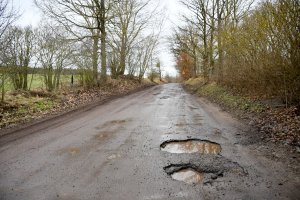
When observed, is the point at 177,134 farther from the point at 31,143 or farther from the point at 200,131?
the point at 31,143

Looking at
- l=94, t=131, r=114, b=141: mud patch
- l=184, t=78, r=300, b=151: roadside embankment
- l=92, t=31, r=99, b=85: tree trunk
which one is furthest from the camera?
l=92, t=31, r=99, b=85: tree trunk

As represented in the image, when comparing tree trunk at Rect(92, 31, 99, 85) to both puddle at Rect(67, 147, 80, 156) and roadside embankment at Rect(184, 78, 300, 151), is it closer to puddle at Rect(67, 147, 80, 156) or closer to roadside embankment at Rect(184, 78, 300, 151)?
roadside embankment at Rect(184, 78, 300, 151)

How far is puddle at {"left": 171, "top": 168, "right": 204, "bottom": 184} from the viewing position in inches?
176

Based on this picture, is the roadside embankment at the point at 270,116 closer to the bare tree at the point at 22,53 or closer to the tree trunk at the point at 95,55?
the tree trunk at the point at 95,55

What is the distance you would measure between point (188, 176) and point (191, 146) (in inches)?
71.5

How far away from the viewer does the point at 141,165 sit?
5.17 meters

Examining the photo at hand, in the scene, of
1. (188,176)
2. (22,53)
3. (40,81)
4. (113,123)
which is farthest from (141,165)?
(40,81)

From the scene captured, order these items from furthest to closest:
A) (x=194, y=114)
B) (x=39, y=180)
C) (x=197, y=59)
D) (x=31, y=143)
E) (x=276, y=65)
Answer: (x=197, y=59) < (x=194, y=114) < (x=276, y=65) < (x=31, y=143) < (x=39, y=180)

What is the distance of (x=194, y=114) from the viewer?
10984mm

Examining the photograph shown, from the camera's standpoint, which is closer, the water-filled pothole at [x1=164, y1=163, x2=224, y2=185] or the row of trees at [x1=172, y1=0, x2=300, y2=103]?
the water-filled pothole at [x1=164, y1=163, x2=224, y2=185]

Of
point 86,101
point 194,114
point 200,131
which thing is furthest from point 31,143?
point 86,101

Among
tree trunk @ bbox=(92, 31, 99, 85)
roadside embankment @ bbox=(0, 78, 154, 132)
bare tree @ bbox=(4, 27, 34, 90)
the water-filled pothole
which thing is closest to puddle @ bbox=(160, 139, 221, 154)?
the water-filled pothole

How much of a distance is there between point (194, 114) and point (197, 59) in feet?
88.2

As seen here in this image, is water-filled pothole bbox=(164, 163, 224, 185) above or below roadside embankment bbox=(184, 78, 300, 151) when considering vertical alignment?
below
